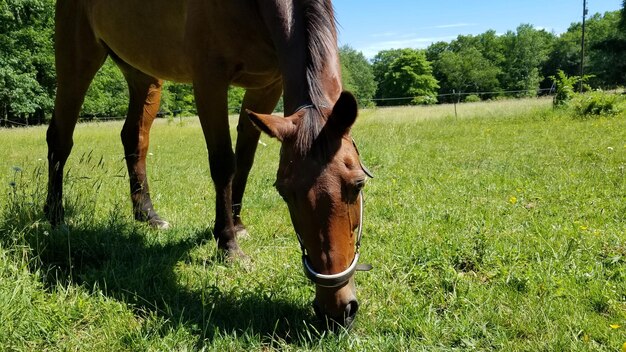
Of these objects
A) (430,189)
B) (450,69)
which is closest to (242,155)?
(430,189)

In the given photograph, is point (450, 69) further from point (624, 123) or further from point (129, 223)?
point (129, 223)

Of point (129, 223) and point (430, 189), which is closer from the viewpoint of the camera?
point (129, 223)

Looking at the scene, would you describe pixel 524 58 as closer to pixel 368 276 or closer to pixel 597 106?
pixel 597 106

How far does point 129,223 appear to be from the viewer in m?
3.70

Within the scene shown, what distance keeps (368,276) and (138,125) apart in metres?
3.08

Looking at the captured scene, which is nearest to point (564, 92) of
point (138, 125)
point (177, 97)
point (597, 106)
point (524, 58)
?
point (597, 106)

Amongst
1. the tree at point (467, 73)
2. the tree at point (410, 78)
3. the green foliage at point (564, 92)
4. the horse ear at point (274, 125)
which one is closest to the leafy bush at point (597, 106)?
the green foliage at point (564, 92)

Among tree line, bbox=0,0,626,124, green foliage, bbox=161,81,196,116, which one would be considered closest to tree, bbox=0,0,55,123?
tree line, bbox=0,0,626,124

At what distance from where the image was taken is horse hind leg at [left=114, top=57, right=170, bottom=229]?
176 inches

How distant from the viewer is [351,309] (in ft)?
6.52

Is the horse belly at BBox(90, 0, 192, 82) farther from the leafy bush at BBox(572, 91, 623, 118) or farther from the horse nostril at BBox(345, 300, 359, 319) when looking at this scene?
the leafy bush at BBox(572, 91, 623, 118)

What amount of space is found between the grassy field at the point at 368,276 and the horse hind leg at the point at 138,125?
38cm

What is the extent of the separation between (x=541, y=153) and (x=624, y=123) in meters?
4.84

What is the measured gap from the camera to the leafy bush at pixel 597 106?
12766mm
